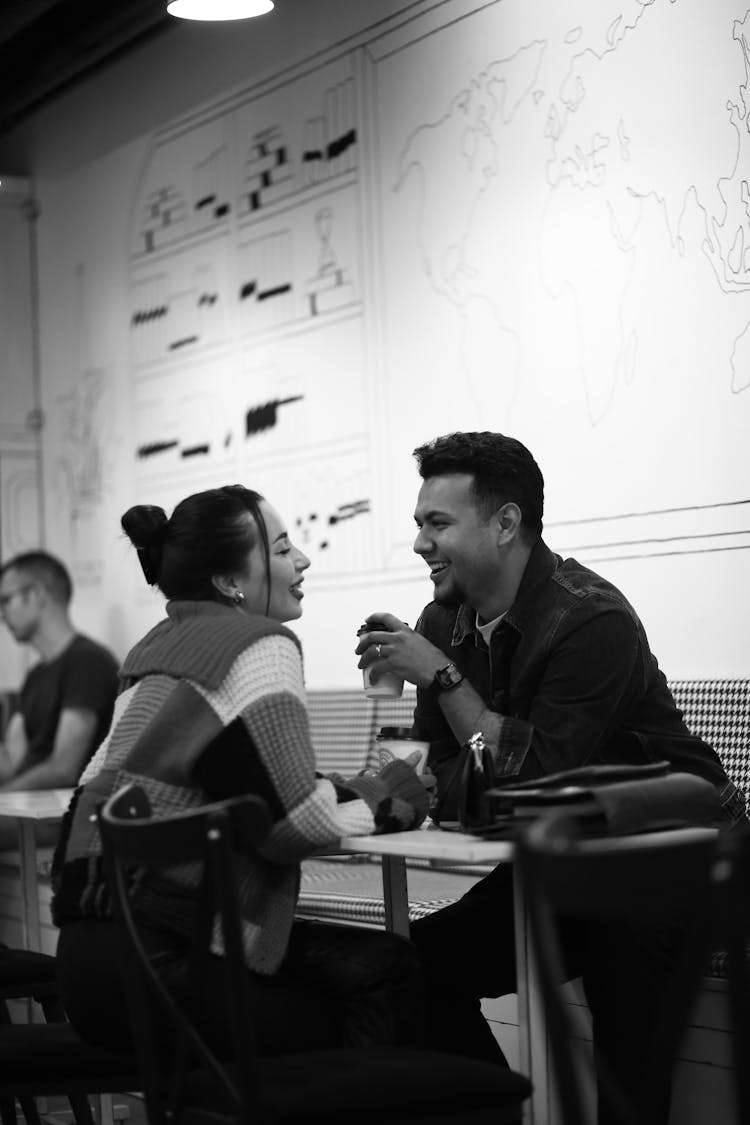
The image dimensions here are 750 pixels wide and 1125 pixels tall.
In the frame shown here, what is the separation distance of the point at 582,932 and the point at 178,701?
2.79ft

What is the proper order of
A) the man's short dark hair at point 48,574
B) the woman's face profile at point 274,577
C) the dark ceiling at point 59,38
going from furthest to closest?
the man's short dark hair at point 48,574 → the dark ceiling at point 59,38 → the woman's face profile at point 274,577

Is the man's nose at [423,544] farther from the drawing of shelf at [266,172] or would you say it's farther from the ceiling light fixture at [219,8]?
the drawing of shelf at [266,172]

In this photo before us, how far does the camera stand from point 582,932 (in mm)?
2762

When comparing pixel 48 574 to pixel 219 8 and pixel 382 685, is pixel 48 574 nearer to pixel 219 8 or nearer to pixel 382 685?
pixel 219 8

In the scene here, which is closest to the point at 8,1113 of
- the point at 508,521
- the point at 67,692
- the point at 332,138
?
the point at 508,521

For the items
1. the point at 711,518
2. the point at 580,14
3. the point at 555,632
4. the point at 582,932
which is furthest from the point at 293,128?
the point at 582,932

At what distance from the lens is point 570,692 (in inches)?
109

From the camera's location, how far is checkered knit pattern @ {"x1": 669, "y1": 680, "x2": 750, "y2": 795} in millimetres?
3482

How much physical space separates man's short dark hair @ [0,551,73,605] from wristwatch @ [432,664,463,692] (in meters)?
3.39

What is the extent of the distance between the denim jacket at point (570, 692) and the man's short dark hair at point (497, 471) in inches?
4.0

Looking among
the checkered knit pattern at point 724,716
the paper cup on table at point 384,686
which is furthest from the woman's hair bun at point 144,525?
the checkered knit pattern at point 724,716

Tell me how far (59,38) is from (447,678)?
4269 millimetres

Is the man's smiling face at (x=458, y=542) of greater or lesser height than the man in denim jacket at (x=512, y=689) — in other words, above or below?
above

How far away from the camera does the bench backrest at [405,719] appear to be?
353 cm
